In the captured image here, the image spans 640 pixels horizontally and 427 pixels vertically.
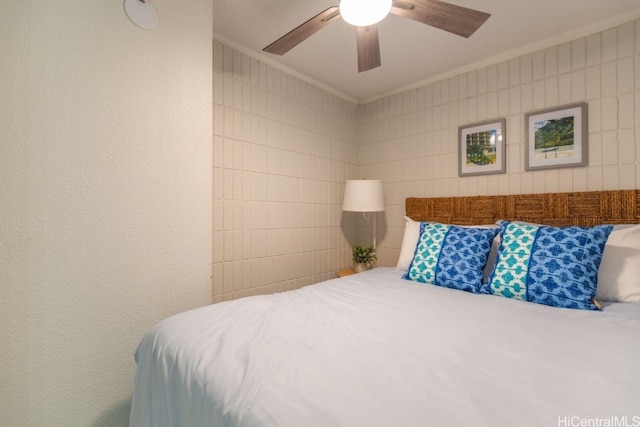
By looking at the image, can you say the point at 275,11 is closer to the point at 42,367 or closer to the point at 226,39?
the point at 226,39

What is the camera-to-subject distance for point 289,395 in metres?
0.67

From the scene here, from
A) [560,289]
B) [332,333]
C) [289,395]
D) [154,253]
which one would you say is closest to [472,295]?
[560,289]

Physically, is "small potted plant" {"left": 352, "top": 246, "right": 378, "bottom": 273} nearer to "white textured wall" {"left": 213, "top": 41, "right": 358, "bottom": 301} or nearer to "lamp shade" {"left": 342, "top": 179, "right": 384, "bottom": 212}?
"white textured wall" {"left": 213, "top": 41, "right": 358, "bottom": 301}

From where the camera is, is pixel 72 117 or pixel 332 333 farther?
pixel 72 117

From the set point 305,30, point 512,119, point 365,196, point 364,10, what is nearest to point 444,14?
point 364,10

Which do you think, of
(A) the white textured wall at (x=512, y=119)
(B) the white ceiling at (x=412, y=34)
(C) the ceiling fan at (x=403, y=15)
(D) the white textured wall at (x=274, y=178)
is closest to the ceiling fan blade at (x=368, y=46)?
(C) the ceiling fan at (x=403, y=15)

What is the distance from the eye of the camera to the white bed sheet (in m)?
0.62

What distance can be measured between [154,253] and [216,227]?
63 cm

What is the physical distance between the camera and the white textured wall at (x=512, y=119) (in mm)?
1803

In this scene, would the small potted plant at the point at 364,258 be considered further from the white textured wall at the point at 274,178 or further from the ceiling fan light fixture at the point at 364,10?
the ceiling fan light fixture at the point at 364,10

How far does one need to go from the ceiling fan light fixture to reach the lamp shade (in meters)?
1.38

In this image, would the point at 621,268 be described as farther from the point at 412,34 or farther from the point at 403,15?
the point at 412,34

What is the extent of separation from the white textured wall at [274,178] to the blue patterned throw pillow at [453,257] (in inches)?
43.2

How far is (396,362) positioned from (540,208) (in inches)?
74.5
